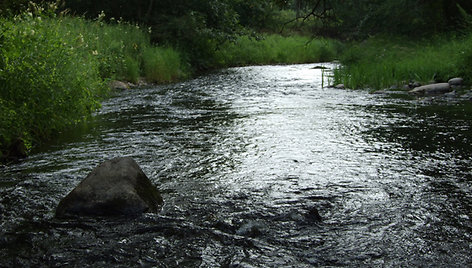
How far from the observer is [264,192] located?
5.01m

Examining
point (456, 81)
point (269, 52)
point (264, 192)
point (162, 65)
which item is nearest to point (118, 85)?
point (162, 65)

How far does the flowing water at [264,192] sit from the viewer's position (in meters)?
3.60

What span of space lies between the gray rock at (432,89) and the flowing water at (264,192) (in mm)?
→ 2714

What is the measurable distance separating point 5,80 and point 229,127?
12.8 ft

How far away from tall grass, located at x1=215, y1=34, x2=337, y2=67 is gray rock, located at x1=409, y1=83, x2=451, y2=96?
47.5 feet

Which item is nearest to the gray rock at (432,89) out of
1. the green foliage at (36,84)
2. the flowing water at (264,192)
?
the flowing water at (264,192)

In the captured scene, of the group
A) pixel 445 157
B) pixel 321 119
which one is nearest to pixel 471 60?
pixel 321 119

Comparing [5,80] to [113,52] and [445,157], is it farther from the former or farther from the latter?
[113,52]

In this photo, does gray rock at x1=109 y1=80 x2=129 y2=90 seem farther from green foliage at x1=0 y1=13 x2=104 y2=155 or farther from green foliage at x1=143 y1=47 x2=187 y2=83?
green foliage at x1=0 y1=13 x2=104 y2=155

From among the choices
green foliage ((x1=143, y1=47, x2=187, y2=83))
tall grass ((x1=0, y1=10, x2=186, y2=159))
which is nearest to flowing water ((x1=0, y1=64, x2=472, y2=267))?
tall grass ((x1=0, y1=10, x2=186, y2=159))

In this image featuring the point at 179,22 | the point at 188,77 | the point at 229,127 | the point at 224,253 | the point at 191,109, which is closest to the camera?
the point at 224,253

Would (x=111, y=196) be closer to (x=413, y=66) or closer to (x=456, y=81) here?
(x=456, y=81)

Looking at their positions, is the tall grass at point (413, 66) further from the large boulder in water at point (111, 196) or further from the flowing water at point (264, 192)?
the large boulder in water at point (111, 196)

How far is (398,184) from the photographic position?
5.17 m
